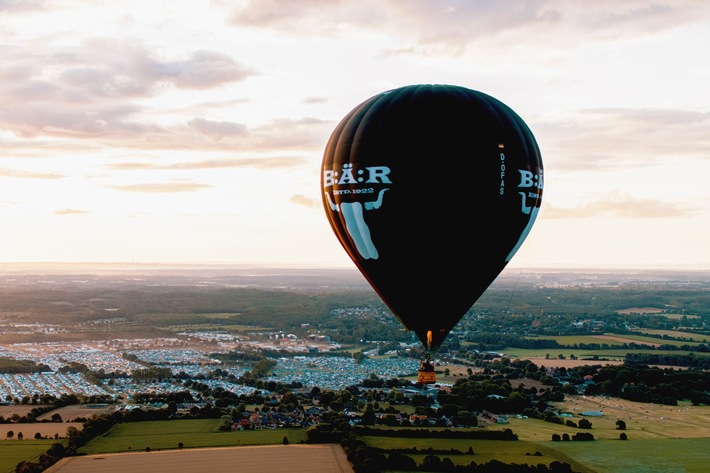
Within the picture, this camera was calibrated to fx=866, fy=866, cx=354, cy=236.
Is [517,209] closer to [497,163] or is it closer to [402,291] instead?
[497,163]

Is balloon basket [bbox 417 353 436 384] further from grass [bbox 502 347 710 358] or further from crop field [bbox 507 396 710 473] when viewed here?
grass [bbox 502 347 710 358]

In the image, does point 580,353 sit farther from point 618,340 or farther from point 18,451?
point 18,451

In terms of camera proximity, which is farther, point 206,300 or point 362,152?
point 206,300

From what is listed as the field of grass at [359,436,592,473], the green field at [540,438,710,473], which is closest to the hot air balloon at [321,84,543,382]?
the field of grass at [359,436,592,473]

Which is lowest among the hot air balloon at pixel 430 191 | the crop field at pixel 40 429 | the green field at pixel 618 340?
the crop field at pixel 40 429

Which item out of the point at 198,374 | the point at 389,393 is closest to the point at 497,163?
the point at 389,393

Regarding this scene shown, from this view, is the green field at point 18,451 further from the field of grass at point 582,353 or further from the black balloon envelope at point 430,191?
the field of grass at point 582,353

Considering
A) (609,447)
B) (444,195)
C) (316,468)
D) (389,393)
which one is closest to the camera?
(444,195)

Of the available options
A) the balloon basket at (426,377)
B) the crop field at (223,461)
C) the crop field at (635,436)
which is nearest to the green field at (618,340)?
the crop field at (635,436)
